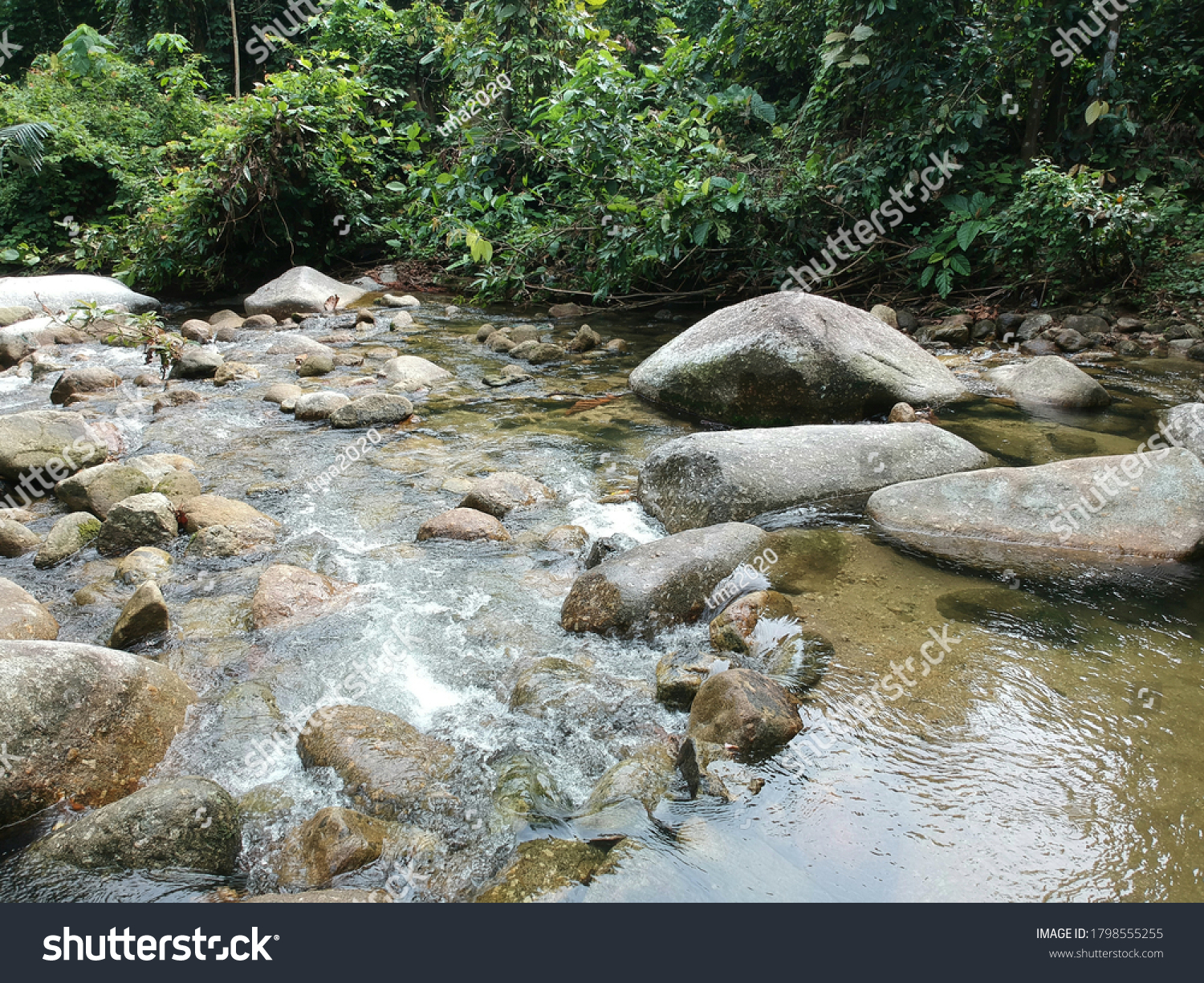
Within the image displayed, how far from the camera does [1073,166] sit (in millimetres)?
8211

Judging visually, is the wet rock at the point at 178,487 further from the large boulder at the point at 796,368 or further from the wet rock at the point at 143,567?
the large boulder at the point at 796,368

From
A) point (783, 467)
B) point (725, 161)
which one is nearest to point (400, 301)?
point (725, 161)

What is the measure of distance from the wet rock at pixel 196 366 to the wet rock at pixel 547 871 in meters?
6.02

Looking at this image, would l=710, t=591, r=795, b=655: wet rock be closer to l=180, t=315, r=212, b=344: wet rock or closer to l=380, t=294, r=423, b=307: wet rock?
l=180, t=315, r=212, b=344: wet rock

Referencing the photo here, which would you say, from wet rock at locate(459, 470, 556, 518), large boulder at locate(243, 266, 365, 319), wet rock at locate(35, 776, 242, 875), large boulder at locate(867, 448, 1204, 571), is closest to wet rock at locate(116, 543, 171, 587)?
wet rock at locate(459, 470, 556, 518)

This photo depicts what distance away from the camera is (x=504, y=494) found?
4.22 meters

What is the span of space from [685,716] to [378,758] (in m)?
0.94

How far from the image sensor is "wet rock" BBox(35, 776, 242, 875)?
6.40 feet

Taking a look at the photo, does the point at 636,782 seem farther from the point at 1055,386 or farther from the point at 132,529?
the point at 1055,386

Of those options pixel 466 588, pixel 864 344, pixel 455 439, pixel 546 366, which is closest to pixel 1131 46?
pixel 864 344

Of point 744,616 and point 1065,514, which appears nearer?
point 744,616

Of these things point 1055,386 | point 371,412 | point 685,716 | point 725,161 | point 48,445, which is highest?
point 725,161

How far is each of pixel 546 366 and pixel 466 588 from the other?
4.20 metres
